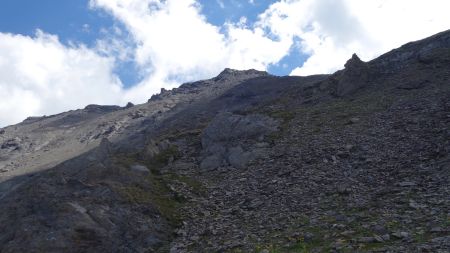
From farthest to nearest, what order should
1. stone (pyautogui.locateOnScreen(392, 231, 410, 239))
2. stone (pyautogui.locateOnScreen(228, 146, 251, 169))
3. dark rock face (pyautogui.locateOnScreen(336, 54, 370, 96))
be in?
dark rock face (pyautogui.locateOnScreen(336, 54, 370, 96))
stone (pyautogui.locateOnScreen(228, 146, 251, 169))
stone (pyautogui.locateOnScreen(392, 231, 410, 239))

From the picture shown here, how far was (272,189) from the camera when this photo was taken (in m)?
28.7

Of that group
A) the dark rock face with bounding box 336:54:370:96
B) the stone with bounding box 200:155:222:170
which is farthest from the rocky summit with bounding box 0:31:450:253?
the dark rock face with bounding box 336:54:370:96

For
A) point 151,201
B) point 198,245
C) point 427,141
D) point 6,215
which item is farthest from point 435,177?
point 6,215

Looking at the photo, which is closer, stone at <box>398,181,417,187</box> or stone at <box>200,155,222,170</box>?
stone at <box>398,181,417,187</box>

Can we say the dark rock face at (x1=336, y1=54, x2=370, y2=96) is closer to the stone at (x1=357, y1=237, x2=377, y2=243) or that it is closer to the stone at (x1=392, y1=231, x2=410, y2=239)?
the stone at (x1=392, y1=231, x2=410, y2=239)

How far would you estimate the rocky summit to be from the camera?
20.9 meters

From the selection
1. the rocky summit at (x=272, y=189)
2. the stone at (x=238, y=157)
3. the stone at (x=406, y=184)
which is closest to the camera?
the rocky summit at (x=272, y=189)

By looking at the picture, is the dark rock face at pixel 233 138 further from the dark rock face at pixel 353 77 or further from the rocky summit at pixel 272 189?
the dark rock face at pixel 353 77

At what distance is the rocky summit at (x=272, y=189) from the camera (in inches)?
821

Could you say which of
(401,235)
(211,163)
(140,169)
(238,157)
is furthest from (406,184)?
(140,169)

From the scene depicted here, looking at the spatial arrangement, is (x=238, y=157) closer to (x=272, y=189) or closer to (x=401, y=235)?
(x=272, y=189)

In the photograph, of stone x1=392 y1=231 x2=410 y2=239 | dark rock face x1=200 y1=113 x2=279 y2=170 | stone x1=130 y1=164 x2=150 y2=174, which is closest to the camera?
stone x1=392 y1=231 x2=410 y2=239

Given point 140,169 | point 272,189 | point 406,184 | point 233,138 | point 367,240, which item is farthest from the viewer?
point 233,138

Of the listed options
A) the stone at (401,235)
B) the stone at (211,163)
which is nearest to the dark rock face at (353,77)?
the stone at (211,163)
